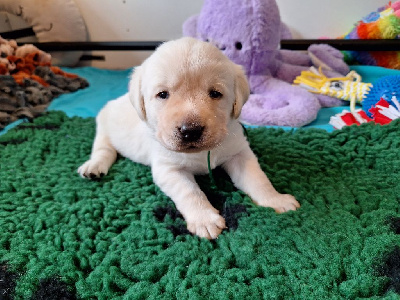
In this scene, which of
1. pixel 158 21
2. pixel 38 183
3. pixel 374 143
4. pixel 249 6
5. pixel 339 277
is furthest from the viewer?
pixel 158 21

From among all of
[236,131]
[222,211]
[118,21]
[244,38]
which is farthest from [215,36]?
[118,21]

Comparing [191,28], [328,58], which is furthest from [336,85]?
[191,28]

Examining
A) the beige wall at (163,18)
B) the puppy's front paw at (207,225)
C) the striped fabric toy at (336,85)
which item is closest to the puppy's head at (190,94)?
the puppy's front paw at (207,225)

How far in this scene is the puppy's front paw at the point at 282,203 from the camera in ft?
4.62

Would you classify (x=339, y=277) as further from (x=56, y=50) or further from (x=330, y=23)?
(x=56, y=50)

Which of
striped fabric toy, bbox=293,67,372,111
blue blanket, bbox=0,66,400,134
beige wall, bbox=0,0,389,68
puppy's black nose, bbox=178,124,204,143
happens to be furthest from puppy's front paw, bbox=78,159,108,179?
beige wall, bbox=0,0,389,68

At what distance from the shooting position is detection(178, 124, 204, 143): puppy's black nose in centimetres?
121

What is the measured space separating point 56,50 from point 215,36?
6.82 feet

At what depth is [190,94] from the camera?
132 cm

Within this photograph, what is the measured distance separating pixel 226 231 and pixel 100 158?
0.88 m

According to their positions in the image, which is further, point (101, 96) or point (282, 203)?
point (101, 96)

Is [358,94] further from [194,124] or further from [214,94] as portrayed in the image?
[194,124]

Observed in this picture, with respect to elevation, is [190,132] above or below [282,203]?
above

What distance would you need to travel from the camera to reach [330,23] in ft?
11.8
